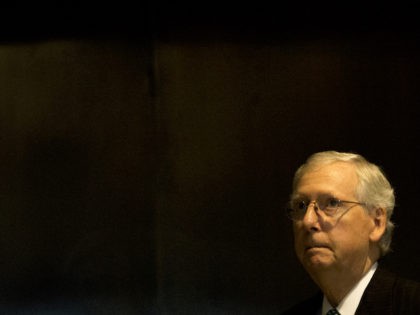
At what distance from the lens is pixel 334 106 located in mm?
1860

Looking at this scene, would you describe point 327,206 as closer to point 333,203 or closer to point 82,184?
point 333,203

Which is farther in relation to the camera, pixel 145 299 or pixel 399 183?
pixel 145 299

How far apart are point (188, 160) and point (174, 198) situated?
0.38 ft

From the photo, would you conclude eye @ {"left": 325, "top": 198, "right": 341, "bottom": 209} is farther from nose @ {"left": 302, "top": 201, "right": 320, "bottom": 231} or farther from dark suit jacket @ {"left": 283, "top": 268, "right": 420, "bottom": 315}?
dark suit jacket @ {"left": 283, "top": 268, "right": 420, "bottom": 315}

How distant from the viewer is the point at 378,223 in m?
1.37

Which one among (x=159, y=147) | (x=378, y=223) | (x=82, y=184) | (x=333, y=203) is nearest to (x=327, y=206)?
(x=333, y=203)

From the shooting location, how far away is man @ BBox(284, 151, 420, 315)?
51.8 inches

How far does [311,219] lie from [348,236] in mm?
76

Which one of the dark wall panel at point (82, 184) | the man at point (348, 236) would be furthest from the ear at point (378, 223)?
the dark wall panel at point (82, 184)

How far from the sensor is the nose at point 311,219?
1.33 metres

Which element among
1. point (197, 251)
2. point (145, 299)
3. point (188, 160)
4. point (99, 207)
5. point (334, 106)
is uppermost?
point (334, 106)

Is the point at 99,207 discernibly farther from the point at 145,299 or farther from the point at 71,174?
the point at 145,299

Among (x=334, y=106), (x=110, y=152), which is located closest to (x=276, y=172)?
(x=334, y=106)

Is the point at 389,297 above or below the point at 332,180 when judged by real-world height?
below
